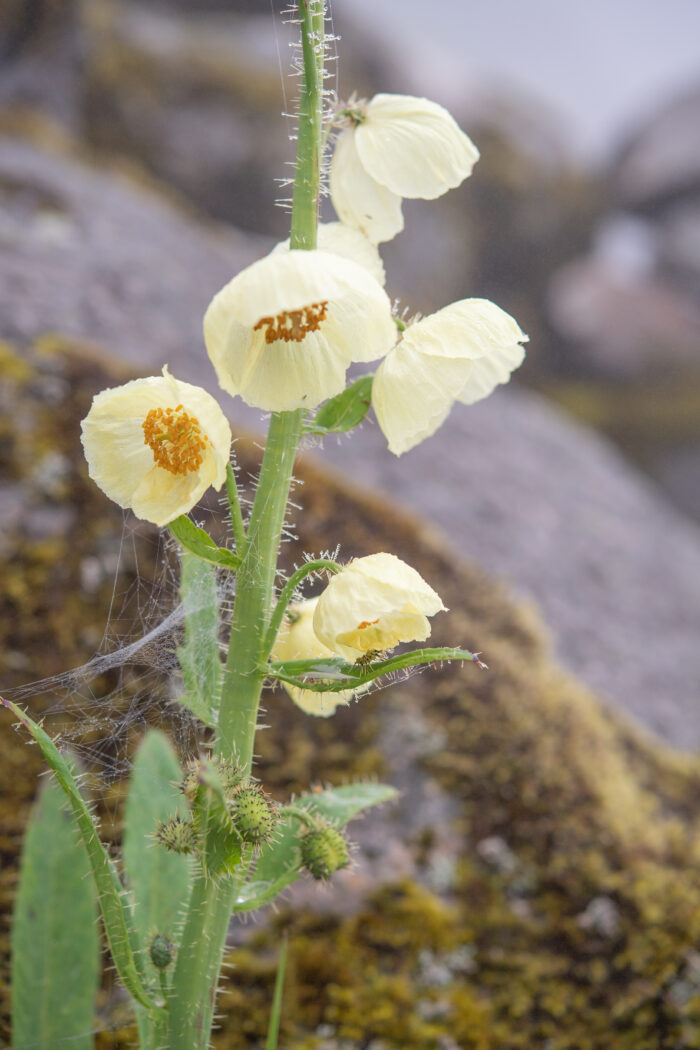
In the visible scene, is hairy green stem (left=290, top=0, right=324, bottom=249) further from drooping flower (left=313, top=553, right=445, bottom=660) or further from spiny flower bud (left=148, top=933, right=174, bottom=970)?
spiny flower bud (left=148, top=933, right=174, bottom=970)

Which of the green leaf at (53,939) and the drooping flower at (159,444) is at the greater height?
the drooping flower at (159,444)

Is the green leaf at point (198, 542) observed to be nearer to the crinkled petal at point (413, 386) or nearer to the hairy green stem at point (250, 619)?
the hairy green stem at point (250, 619)

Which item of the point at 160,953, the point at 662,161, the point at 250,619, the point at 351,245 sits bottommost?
the point at 160,953

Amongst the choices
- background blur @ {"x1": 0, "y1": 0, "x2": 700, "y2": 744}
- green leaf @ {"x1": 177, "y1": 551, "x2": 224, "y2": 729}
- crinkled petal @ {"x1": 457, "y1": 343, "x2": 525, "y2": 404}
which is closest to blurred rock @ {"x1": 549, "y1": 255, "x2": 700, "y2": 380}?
background blur @ {"x1": 0, "y1": 0, "x2": 700, "y2": 744}

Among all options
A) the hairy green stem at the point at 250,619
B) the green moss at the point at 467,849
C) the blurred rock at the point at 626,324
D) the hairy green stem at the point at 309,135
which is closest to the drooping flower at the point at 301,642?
the hairy green stem at the point at 250,619

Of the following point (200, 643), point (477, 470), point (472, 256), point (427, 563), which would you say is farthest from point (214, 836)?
point (472, 256)

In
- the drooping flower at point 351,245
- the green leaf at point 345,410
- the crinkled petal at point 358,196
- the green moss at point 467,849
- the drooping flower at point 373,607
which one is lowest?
the green moss at point 467,849

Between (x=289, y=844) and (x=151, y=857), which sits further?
(x=151, y=857)

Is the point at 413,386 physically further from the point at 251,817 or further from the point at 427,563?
the point at 427,563
